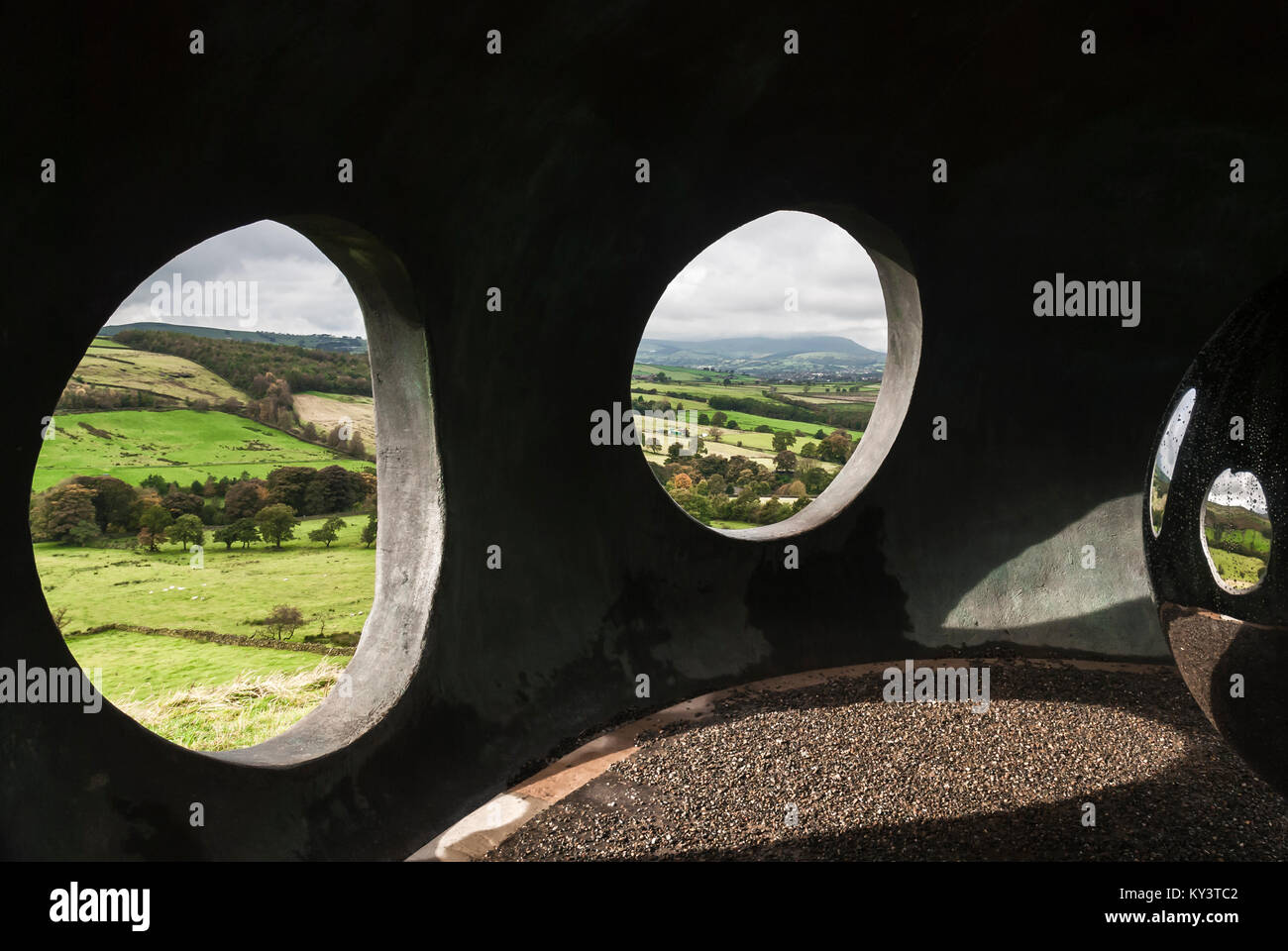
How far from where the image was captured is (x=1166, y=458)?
3.23 meters

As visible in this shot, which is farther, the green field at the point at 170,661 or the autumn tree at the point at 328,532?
the autumn tree at the point at 328,532

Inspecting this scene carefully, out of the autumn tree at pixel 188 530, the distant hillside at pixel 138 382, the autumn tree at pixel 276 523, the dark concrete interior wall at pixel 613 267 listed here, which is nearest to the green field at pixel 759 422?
the autumn tree at pixel 276 523

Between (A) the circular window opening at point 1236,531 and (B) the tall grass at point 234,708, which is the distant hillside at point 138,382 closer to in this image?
(B) the tall grass at point 234,708

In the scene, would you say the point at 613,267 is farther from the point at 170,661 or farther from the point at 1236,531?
the point at 170,661

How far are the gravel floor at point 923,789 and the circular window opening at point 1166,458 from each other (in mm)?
1899

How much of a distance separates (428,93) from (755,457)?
50.5 feet

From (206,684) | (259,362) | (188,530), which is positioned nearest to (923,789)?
(206,684)

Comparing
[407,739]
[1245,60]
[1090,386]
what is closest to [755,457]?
[1090,386]

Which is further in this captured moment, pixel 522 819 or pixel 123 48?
pixel 522 819

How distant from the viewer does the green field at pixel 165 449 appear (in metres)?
13.9

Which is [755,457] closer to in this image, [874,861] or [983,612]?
[983,612]

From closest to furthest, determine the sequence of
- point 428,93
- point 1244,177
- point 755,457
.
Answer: point 428,93, point 1244,177, point 755,457

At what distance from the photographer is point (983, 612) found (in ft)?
24.1

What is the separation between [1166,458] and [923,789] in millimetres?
2443
